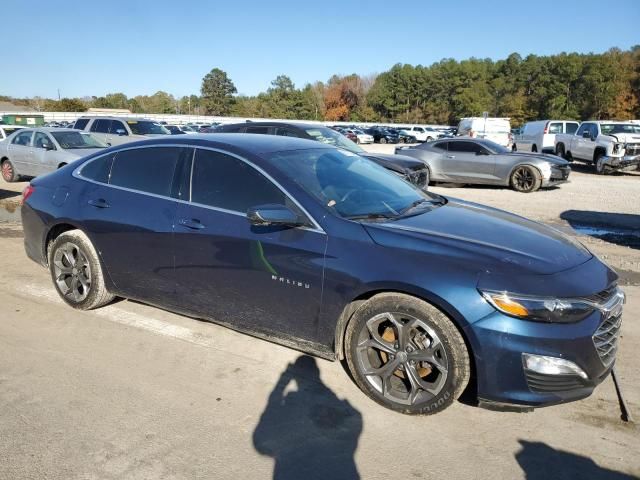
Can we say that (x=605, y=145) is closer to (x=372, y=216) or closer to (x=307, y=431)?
(x=372, y=216)

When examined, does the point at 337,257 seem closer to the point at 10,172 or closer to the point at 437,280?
the point at 437,280

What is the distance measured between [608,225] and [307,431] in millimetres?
8132

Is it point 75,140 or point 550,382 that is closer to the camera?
point 550,382

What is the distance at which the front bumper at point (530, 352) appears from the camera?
105 inches

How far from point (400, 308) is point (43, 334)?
294 centimetres

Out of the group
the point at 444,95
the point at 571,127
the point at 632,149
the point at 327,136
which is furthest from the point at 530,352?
the point at 444,95

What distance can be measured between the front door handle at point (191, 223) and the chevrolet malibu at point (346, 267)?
2cm

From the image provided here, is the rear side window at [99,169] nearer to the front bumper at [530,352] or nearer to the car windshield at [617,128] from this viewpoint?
the front bumper at [530,352]

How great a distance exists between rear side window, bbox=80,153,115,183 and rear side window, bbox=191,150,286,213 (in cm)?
103

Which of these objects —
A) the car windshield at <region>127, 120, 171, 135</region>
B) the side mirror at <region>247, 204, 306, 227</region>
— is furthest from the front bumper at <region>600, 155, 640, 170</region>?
the side mirror at <region>247, 204, 306, 227</region>

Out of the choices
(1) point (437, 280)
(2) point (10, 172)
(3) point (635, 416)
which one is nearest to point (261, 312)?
(1) point (437, 280)

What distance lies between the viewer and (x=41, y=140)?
41.0 feet

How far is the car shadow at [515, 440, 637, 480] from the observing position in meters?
2.50

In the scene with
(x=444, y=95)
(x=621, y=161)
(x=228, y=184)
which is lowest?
(x=228, y=184)
